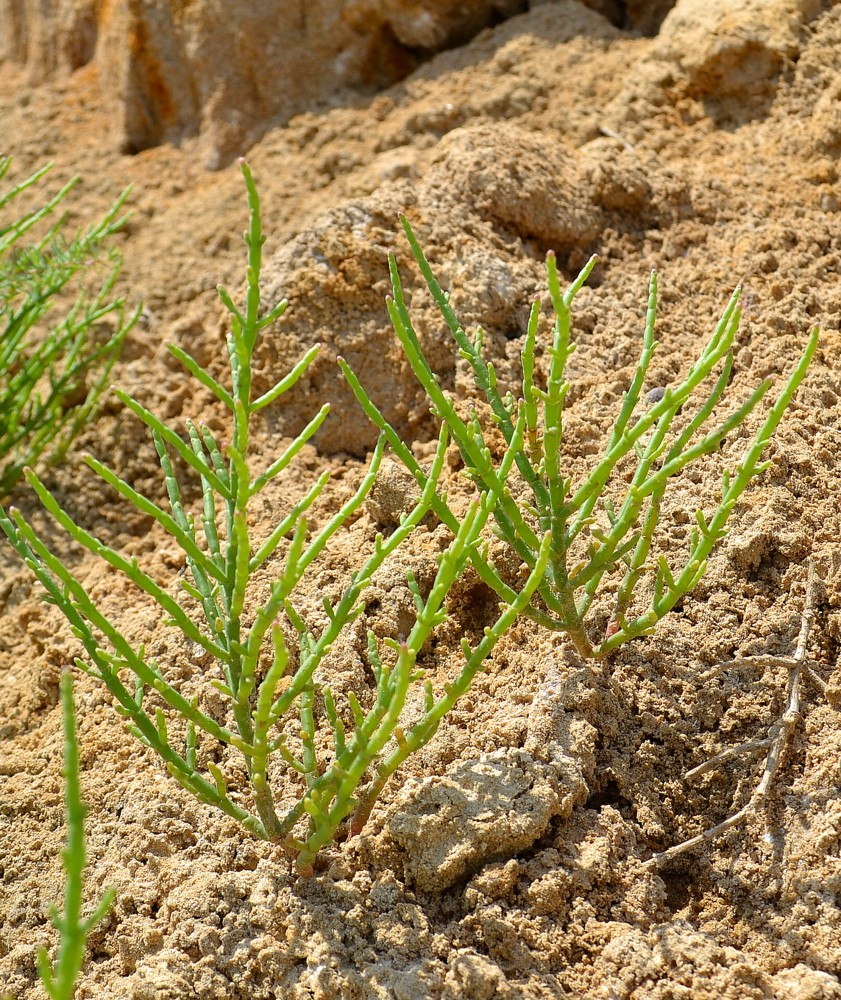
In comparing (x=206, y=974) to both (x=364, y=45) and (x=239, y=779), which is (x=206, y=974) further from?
(x=364, y=45)

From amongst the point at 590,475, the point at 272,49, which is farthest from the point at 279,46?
Answer: the point at 590,475

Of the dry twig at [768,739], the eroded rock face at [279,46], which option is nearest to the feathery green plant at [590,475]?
the dry twig at [768,739]

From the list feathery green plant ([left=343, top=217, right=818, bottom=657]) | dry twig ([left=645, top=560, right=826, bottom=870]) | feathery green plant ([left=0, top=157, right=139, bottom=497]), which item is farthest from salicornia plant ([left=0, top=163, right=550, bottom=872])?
feathery green plant ([left=0, top=157, right=139, bottom=497])

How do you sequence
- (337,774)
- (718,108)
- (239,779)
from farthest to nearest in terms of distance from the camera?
(718,108) < (239,779) < (337,774)

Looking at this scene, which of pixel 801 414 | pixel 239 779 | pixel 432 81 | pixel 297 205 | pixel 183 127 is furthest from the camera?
pixel 183 127

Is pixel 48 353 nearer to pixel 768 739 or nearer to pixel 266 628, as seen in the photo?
pixel 266 628

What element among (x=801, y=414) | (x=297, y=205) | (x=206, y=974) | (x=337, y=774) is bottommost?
(x=206, y=974)

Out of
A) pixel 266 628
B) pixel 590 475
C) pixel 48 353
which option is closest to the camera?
pixel 266 628

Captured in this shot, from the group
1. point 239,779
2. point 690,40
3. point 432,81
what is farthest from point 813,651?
point 432,81
